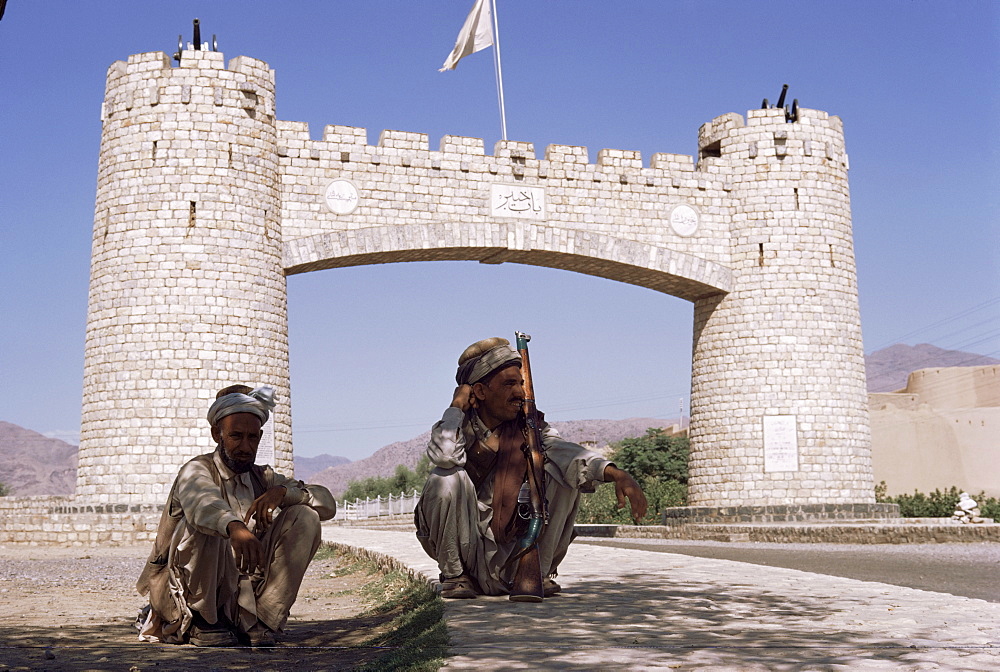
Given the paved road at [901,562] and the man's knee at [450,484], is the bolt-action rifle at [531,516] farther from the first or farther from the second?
the paved road at [901,562]

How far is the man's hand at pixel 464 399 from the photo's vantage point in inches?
202

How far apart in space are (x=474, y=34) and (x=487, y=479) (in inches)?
617

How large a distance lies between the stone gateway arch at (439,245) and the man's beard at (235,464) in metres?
12.0

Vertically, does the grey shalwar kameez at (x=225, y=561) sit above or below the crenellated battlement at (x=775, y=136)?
below

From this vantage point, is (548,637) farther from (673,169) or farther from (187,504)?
(673,169)

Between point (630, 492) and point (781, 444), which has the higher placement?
point (781, 444)

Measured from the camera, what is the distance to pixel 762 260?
20.2 m

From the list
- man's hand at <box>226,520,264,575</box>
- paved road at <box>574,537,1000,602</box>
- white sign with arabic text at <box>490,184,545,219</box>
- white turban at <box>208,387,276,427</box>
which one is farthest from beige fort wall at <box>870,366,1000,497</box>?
man's hand at <box>226,520,264,575</box>

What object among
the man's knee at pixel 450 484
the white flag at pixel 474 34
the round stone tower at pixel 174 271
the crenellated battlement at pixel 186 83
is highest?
the white flag at pixel 474 34

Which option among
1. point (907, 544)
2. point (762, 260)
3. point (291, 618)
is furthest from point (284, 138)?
point (291, 618)

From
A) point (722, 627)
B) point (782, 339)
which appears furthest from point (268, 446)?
point (722, 627)

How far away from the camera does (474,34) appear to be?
19.5m

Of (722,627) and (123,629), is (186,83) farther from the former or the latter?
(722,627)

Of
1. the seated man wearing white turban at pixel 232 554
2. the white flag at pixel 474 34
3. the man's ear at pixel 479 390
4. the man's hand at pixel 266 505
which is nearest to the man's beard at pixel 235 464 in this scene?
the seated man wearing white turban at pixel 232 554
